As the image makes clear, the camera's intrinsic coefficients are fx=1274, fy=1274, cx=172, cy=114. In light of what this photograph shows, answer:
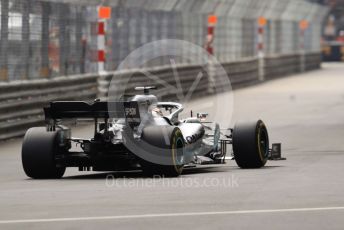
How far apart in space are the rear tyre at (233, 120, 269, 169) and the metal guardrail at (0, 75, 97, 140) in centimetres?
726

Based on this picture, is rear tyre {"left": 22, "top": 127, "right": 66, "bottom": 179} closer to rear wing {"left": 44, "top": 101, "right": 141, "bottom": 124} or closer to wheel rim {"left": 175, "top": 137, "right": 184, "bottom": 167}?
rear wing {"left": 44, "top": 101, "right": 141, "bottom": 124}

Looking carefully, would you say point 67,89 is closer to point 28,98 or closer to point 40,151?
point 28,98

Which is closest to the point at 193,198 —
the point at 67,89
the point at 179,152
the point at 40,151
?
the point at 179,152

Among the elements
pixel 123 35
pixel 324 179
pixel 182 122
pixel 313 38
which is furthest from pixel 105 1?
pixel 313 38

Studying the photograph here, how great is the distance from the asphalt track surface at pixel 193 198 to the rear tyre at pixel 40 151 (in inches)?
6.6

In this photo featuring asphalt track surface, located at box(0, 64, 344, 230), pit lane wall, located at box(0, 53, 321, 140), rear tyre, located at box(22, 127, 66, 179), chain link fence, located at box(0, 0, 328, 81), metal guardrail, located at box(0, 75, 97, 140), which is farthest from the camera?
chain link fence, located at box(0, 0, 328, 81)

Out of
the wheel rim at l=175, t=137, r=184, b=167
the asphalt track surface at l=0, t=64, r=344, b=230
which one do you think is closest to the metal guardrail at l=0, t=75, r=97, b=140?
the asphalt track surface at l=0, t=64, r=344, b=230

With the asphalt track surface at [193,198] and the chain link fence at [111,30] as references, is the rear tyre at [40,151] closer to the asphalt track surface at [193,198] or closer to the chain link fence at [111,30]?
the asphalt track surface at [193,198]

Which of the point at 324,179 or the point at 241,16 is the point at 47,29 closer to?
the point at 324,179

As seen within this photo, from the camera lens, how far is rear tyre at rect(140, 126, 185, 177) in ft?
43.1

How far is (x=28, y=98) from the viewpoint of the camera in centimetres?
2278

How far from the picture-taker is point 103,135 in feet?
44.4

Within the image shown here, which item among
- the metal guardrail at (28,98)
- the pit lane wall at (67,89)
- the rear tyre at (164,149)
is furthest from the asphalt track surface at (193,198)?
the pit lane wall at (67,89)

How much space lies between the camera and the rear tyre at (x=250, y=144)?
14.2 meters
